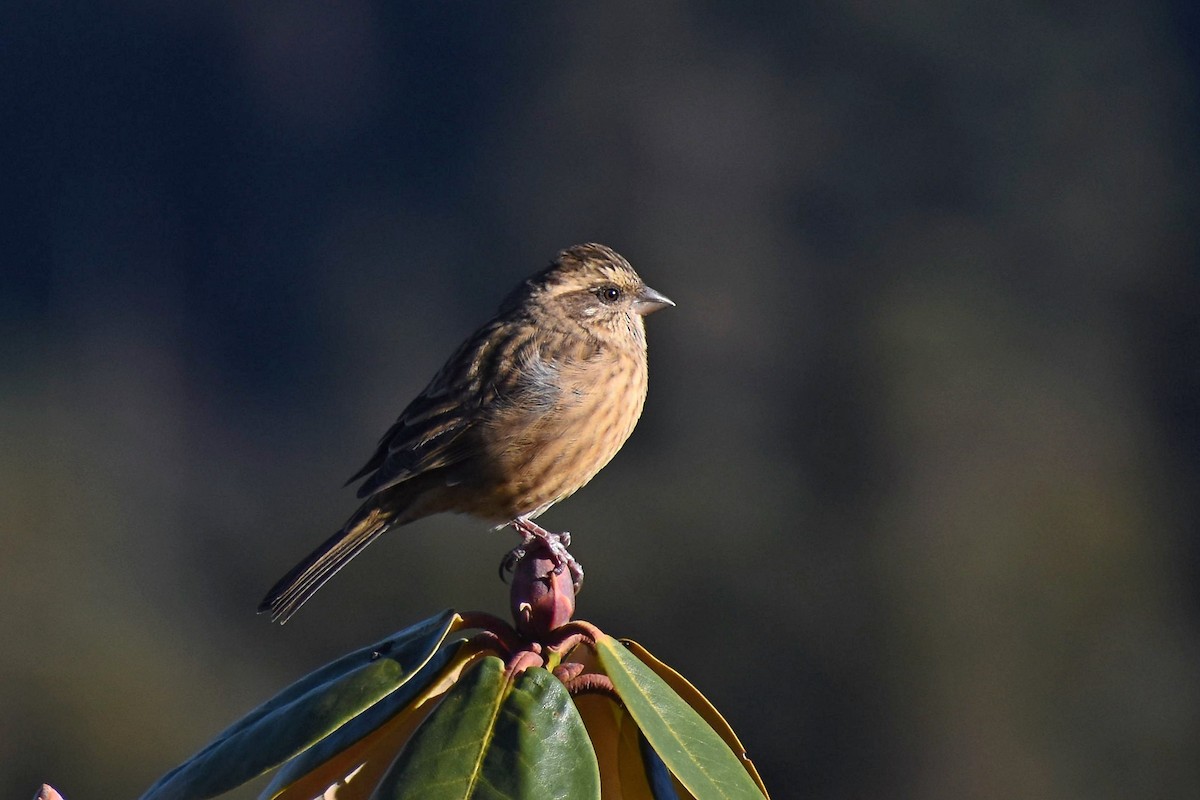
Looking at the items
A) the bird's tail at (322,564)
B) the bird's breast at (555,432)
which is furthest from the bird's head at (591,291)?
the bird's tail at (322,564)

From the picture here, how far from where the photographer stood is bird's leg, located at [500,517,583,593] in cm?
303

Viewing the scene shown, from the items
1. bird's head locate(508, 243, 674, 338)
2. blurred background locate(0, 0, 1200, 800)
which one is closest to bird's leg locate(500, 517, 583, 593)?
bird's head locate(508, 243, 674, 338)

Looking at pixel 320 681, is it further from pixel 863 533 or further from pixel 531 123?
pixel 531 123

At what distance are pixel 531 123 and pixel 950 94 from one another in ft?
29.4

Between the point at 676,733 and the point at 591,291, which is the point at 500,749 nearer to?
the point at 676,733

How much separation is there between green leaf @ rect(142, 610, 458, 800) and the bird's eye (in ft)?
Result: 8.97

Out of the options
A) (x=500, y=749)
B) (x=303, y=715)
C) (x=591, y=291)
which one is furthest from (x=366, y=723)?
(x=591, y=291)

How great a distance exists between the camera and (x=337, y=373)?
28.0 metres

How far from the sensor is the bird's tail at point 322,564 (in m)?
4.48

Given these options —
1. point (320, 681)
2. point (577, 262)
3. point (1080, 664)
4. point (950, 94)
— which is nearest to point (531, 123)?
point (950, 94)

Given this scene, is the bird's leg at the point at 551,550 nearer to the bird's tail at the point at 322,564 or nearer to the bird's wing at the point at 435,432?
the bird's wing at the point at 435,432

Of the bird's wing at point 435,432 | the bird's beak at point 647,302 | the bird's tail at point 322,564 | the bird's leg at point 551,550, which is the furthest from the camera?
the bird's beak at point 647,302

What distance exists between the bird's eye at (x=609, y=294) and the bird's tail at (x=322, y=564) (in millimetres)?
1017

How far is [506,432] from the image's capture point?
5031mm
